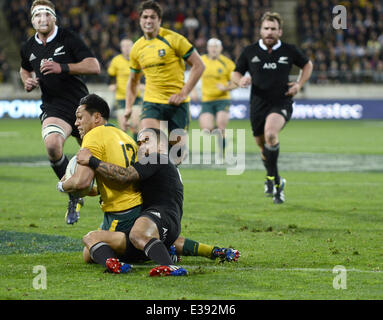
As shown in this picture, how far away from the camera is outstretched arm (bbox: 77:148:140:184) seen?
20.8ft

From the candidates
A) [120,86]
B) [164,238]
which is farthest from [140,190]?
[120,86]

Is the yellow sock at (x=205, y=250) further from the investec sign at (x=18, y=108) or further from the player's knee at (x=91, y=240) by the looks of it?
the investec sign at (x=18, y=108)

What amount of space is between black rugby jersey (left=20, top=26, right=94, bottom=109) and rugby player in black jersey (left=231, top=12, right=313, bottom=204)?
2905 mm

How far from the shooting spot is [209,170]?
15.8 m

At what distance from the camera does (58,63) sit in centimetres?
902

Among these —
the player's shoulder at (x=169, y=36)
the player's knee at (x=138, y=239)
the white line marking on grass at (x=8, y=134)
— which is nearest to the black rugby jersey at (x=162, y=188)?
the player's knee at (x=138, y=239)

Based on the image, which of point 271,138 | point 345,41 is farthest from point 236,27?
point 271,138

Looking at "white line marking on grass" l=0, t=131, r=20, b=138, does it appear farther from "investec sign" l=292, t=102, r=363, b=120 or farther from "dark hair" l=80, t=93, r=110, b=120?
"dark hair" l=80, t=93, r=110, b=120

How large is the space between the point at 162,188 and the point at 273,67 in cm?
534

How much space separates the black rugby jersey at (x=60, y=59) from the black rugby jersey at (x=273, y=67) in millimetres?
3193

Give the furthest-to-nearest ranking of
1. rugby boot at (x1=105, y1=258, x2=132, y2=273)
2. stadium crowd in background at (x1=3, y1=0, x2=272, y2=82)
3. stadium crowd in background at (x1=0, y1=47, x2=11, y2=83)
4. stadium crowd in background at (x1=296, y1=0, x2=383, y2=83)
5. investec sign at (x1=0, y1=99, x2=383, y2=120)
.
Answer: stadium crowd in background at (x1=3, y1=0, x2=272, y2=82)
stadium crowd in background at (x1=296, y1=0, x2=383, y2=83)
stadium crowd in background at (x1=0, y1=47, x2=11, y2=83)
investec sign at (x1=0, y1=99, x2=383, y2=120)
rugby boot at (x1=105, y1=258, x2=132, y2=273)

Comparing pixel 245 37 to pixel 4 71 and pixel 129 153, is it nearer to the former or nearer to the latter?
pixel 4 71

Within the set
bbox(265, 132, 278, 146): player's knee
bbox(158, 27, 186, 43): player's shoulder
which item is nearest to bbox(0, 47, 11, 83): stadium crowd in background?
bbox(158, 27, 186, 43): player's shoulder

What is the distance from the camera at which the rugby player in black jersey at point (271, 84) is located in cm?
1130
